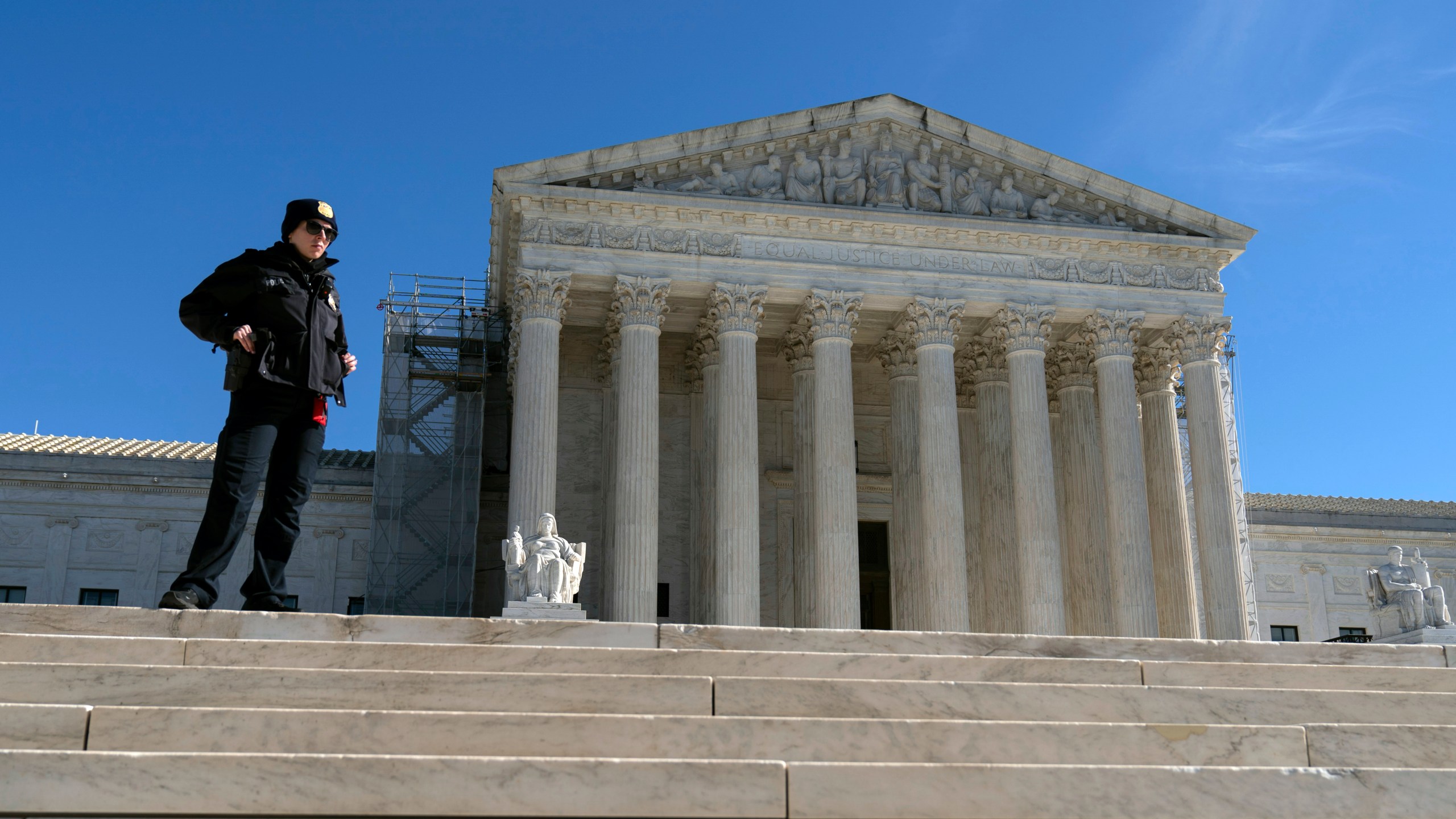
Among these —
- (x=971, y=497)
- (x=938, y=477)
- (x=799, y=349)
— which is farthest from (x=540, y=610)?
(x=971, y=497)

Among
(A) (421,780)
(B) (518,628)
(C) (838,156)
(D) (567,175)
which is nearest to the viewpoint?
(A) (421,780)

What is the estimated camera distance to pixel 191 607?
10.9 m

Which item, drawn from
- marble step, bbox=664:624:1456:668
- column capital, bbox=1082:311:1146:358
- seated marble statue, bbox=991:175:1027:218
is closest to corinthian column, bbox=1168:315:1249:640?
column capital, bbox=1082:311:1146:358

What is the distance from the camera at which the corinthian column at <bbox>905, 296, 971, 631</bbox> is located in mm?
33062

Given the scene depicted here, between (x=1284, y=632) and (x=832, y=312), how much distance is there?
23.0 metres

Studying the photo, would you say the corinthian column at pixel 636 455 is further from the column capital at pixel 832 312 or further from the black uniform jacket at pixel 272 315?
the black uniform jacket at pixel 272 315

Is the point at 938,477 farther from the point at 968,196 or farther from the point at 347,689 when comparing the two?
the point at 347,689

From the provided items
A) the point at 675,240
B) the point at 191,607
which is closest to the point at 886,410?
the point at 675,240

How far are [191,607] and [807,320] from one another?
25.3 m

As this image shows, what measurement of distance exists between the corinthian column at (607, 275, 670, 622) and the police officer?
811 inches

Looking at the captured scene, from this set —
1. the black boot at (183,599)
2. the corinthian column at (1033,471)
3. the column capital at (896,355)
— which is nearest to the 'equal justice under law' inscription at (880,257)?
the corinthian column at (1033,471)

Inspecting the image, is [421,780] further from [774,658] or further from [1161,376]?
[1161,376]

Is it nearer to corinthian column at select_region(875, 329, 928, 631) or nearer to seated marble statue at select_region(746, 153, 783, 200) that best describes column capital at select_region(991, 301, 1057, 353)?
corinthian column at select_region(875, 329, 928, 631)

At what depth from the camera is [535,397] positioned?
107 ft
